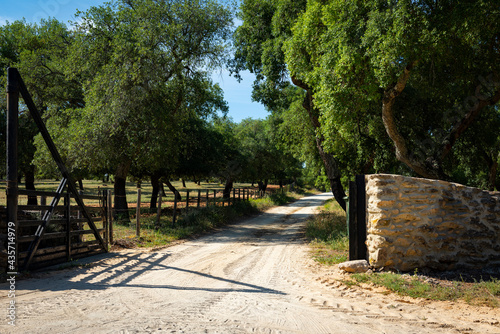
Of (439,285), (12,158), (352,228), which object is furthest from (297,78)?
(12,158)

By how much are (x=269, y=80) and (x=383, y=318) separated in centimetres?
1255

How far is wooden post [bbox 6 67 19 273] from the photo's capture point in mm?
6570

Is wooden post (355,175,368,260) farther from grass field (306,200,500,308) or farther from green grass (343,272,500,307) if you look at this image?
green grass (343,272,500,307)

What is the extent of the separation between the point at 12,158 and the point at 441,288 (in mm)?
8328

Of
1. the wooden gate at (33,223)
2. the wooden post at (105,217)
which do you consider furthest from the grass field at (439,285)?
the wooden post at (105,217)

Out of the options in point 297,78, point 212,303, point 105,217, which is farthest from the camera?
point 297,78

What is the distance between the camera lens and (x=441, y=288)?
5734 millimetres

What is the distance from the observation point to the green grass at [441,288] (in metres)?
5.36

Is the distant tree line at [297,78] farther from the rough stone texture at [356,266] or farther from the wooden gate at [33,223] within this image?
the wooden gate at [33,223]

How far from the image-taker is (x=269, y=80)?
A: 1565cm

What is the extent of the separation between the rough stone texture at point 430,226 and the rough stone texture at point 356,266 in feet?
0.51

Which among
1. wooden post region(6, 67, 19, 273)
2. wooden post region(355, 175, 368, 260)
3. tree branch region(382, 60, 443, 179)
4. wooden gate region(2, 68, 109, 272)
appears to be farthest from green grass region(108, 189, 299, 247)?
tree branch region(382, 60, 443, 179)

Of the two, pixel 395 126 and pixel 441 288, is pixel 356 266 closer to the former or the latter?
pixel 441 288

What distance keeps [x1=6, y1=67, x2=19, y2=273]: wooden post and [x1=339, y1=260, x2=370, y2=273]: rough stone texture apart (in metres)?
6.55
